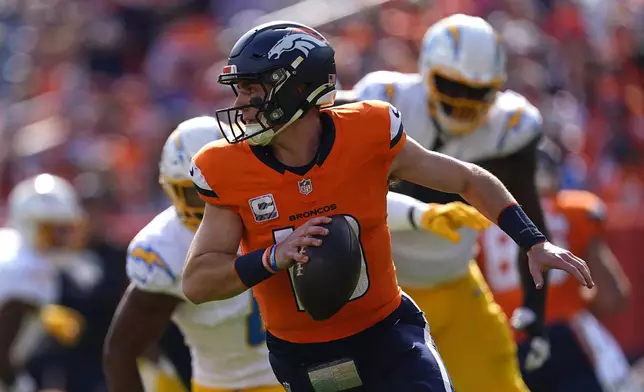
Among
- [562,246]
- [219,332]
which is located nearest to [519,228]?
[219,332]

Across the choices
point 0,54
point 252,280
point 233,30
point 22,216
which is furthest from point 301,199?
point 0,54

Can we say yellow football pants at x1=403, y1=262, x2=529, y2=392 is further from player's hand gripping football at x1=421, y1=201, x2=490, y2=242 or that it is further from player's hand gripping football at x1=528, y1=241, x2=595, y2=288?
player's hand gripping football at x1=528, y1=241, x2=595, y2=288

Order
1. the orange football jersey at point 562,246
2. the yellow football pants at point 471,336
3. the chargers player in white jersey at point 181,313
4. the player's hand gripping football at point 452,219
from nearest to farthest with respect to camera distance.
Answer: the player's hand gripping football at point 452,219 < the chargers player in white jersey at point 181,313 < the yellow football pants at point 471,336 < the orange football jersey at point 562,246

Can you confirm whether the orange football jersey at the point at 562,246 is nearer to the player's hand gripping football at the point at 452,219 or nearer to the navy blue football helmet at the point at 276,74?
the player's hand gripping football at the point at 452,219

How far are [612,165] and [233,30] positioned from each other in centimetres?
341

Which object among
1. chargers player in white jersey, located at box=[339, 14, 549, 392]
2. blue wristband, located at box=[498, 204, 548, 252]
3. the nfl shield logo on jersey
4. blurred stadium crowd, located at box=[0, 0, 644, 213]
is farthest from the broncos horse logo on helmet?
blurred stadium crowd, located at box=[0, 0, 644, 213]

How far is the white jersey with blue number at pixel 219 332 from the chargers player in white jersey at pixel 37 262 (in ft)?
6.68

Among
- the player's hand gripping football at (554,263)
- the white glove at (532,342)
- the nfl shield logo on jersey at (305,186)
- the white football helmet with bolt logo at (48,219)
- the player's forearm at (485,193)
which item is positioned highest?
the nfl shield logo on jersey at (305,186)

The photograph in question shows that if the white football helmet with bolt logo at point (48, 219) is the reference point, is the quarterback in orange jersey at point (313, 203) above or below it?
above

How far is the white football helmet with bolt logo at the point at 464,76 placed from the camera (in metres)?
5.21

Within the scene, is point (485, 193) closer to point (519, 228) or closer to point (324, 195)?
point (519, 228)

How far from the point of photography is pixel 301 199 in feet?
12.1

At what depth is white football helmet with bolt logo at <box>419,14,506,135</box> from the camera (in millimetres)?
5211

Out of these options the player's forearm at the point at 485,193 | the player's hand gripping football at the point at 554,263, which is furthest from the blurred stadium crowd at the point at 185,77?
the player's hand gripping football at the point at 554,263
